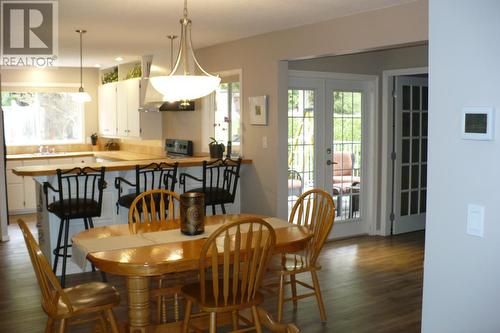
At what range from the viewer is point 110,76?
29.5ft

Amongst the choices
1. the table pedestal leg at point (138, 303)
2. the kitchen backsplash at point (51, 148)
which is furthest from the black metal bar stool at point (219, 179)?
the kitchen backsplash at point (51, 148)

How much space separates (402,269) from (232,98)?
2.79m

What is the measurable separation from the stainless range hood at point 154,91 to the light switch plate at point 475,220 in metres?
4.51

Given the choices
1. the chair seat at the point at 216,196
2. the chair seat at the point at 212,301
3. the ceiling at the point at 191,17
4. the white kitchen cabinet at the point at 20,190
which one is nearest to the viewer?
the chair seat at the point at 212,301

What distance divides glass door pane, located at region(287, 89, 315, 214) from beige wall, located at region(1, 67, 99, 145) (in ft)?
15.3

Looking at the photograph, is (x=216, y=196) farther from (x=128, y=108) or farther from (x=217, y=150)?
(x=128, y=108)

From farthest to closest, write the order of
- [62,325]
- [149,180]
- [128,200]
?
[149,180] < [128,200] < [62,325]

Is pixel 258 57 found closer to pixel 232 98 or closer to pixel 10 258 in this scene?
pixel 232 98

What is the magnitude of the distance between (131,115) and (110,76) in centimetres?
136

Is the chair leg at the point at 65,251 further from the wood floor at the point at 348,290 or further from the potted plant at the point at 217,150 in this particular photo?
the potted plant at the point at 217,150

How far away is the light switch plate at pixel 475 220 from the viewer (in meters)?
2.10

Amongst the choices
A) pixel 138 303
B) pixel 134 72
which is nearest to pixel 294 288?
pixel 138 303

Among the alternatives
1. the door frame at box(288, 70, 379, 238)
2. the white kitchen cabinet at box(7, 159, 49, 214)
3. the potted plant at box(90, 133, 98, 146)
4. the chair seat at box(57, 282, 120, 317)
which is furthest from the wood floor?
the potted plant at box(90, 133, 98, 146)

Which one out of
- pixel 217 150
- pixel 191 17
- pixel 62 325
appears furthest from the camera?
pixel 217 150
